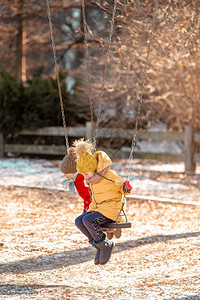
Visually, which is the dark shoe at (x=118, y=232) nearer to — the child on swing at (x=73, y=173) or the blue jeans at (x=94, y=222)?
the blue jeans at (x=94, y=222)

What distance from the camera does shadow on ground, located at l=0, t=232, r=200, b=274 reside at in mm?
4500

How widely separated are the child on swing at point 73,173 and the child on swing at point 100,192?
0.69 ft

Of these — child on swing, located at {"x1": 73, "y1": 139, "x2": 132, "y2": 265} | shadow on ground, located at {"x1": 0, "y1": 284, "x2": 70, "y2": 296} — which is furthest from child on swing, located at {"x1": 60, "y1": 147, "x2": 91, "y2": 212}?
shadow on ground, located at {"x1": 0, "y1": 284, "x2": 70, "y2": 296}

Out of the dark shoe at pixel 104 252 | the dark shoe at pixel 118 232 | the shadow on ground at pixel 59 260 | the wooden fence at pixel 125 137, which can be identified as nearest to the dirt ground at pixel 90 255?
the shadow on ground at pixel 59 260

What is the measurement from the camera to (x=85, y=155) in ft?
13.6

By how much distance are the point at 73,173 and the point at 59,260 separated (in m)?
1.02

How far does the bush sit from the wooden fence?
13.4 inches

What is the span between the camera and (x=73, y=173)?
446 centimetres

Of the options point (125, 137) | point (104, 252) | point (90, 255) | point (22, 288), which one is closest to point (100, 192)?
point (104, 252)

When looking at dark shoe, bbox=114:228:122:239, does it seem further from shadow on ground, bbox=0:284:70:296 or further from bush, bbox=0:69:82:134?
bush, bbox=0:69:82:134

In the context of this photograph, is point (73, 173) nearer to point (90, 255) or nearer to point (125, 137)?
point (90, 255)

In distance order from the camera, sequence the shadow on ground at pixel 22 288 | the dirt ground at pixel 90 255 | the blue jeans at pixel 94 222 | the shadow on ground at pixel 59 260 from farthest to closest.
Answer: the shadow on ground at pixel 59 260 < the blue jeans at pixel 94 222 < the dirt ground at pixel 90 255 < the shadow on ground at pixel 22 288

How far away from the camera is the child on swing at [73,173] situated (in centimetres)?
439

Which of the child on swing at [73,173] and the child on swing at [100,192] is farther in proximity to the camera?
the child on swing at [73,173]
